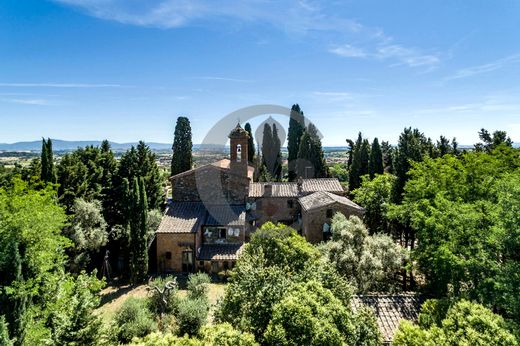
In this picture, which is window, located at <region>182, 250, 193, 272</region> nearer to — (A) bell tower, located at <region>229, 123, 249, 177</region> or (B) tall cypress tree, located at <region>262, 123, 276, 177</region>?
(A) bell tower, located at <region>229, 123, 249, 177</region>

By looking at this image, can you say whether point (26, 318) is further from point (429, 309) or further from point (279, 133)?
point (279, 133)

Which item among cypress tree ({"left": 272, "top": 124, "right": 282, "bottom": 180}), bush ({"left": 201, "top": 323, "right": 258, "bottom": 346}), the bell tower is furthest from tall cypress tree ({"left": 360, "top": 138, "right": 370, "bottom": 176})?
bush ({"left": 201, "top": 323, "right": 258, "bottom": 346})

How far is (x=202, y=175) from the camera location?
37750 mm

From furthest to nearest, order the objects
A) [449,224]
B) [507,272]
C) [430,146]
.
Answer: [430,146]
[449,224]
[507,272]

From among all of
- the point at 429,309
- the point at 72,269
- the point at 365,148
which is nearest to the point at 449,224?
the point at 429,309

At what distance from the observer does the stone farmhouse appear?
33438 millimetres

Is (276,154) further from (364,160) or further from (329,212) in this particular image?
(329,212)

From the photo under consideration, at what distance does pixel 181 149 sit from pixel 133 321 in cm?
3429

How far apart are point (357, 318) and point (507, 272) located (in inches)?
360

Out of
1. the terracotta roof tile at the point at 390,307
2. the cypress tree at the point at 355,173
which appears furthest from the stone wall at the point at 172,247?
the cypress tree at the point at 355,173

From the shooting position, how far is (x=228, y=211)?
37094 mm

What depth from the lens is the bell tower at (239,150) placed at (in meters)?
39.9

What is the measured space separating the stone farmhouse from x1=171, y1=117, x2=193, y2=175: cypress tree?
13.8 metres

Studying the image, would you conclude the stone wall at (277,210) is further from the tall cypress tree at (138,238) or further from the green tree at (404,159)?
the tall cypress tree at (138,238)
